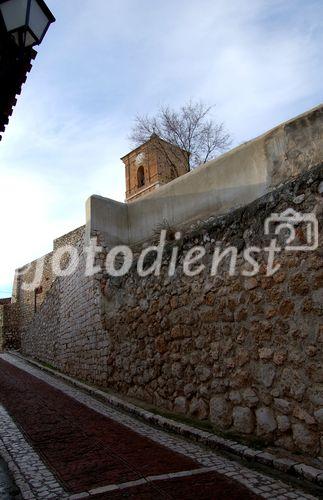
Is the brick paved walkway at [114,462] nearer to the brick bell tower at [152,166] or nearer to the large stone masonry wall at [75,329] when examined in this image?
the large stone masonry wall at [75,329]

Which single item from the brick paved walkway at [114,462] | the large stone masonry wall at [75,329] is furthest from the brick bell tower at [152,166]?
the brick paved walkway at [114,462]

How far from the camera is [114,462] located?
4.20m

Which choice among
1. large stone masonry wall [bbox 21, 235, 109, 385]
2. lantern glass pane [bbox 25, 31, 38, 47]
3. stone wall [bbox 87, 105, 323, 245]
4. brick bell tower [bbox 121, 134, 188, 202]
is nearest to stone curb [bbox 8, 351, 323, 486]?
large stone masonry wall [bbox 21, 235, 109, 385]

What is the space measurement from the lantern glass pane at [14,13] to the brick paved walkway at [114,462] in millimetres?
3712

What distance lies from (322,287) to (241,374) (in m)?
1.47

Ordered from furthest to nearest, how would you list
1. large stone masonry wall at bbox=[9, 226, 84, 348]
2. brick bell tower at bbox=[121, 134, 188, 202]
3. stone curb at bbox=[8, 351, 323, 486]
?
brick bell tower at bbox=[121, 134, 188, 202] < large stone masonry wall at bbox=[9, 226, 84, 348] < stone curb at bbox=[8, 351, 323, 486]

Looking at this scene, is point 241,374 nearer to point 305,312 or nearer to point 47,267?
point 305,312

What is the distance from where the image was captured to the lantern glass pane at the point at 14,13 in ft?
10.2

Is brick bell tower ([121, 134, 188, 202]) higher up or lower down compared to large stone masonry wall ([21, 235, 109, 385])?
higher up

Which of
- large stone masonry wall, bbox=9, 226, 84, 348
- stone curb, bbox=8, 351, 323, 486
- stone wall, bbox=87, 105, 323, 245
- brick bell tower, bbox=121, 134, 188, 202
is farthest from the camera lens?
brick bell tower, bbox=121, 134, 188, 202

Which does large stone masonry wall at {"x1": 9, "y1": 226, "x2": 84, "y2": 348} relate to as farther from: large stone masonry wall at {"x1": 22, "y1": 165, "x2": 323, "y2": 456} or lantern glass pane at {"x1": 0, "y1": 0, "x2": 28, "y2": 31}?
lantern glass pane at {"x1": 0, "y1": 0, "x2": 28, "y2": 31}

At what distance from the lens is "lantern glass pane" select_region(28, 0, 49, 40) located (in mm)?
3141

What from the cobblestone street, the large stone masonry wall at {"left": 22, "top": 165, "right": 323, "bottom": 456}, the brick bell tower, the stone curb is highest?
the brick bell tower

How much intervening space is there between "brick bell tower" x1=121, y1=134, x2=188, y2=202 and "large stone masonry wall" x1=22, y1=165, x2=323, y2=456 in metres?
14.9
